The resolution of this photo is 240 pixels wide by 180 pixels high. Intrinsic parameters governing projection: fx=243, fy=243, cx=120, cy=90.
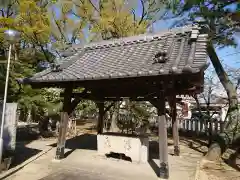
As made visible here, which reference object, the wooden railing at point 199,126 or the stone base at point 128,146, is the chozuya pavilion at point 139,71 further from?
the wooden railing at point 199,126

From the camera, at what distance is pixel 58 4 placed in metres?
19.2

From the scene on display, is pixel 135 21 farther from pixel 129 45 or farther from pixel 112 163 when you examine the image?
pixel 112 163

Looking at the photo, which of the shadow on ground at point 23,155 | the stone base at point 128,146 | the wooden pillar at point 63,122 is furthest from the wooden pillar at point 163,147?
the shadow on ground at point 23,155

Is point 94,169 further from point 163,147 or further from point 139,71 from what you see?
point 139,71

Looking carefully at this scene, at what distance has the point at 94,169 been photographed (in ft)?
24.7

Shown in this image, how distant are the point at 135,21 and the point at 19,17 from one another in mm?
8178

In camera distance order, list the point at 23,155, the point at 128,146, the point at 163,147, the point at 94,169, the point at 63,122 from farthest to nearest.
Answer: the point at 23,155, the point at 128,146, the point at 63,122, the point at 94,169, the point at 163,147

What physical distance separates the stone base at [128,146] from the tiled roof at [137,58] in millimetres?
2575

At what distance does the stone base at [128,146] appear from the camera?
27.3ft

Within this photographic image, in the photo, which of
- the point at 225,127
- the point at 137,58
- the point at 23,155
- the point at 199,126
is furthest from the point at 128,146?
the point at 199,126

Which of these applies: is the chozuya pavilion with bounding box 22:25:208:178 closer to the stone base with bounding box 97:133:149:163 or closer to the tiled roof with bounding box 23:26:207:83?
the tiled roof with bounding box 23:26:207:83

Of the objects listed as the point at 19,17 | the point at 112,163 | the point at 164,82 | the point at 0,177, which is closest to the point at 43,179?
the point at 0,177

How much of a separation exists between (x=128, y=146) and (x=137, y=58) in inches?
120

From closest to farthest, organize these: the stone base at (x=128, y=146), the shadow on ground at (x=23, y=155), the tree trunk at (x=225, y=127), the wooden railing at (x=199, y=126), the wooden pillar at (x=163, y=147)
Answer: the wooden pillar at (x=163, y=147)
the shadow on ground at (x=23, y=155)
the stone base at (x=128, y=146)
the tree trunk at (x=225, y=127)
the wooden railing at (x=199, y=126)
